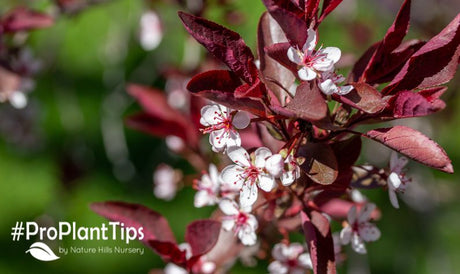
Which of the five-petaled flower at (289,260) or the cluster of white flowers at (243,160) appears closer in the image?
the cluster of white flowers at (243,160)

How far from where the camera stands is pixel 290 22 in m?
0.71

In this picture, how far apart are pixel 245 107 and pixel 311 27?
172 millimetres

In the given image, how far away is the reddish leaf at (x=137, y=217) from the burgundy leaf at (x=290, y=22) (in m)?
0.47

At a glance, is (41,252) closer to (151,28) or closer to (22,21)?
(22,21)

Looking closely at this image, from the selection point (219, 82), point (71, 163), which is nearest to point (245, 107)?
point (219, 82)

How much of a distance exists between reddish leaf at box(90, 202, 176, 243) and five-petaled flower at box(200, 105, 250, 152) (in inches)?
10.6

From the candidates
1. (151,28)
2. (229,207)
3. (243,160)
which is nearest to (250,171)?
(243,160)

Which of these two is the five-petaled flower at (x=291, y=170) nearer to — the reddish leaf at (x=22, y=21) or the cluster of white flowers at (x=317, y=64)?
the cluster of white flowers at (x=317, y=64)

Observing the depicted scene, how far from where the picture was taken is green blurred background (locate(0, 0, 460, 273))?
1.99m

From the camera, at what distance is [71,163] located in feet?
6.68

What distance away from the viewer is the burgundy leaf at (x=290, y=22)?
68cm

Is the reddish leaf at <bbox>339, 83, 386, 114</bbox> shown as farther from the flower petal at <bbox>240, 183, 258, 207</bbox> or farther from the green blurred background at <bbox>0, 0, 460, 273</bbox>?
the green blurred background at <bbox>0, 0, 460, 273</bbox>

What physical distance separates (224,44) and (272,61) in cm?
14

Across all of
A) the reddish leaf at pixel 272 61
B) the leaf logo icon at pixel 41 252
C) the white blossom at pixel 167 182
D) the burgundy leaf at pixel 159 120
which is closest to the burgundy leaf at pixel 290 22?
the reddish leaf at pixel 272 61
